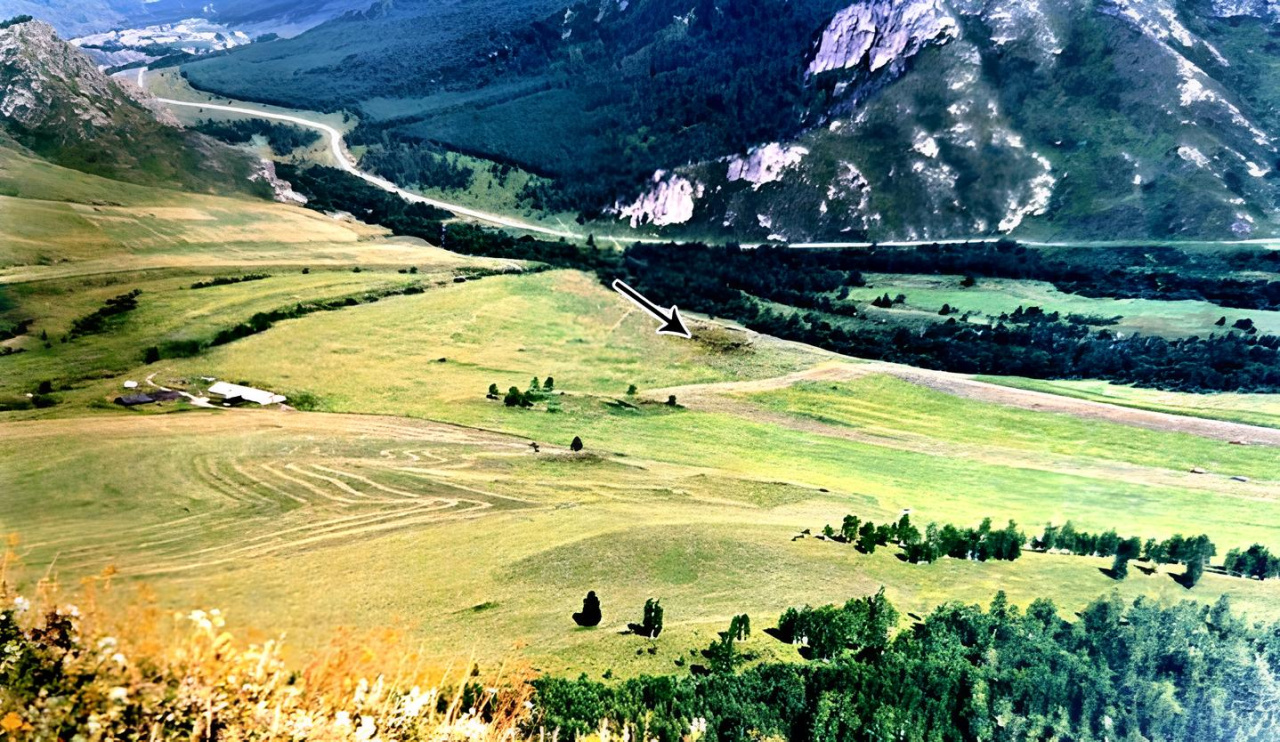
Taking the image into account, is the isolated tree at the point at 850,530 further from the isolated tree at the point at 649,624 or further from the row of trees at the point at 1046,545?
the isolated tree at the point at 649,624

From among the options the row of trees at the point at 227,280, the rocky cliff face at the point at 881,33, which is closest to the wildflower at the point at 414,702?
the row of trees at the point at 227,280

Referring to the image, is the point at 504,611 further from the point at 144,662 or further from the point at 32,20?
the point at 32,20

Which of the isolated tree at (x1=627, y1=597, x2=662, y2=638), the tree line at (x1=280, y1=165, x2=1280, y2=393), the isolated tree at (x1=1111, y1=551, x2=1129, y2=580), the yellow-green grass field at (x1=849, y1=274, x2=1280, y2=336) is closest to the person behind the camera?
the isolated tree at (x1=627, y1=597, x2=662, y2=638)

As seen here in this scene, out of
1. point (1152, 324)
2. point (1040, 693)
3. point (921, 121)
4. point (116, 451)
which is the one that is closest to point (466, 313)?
point (116, 451)

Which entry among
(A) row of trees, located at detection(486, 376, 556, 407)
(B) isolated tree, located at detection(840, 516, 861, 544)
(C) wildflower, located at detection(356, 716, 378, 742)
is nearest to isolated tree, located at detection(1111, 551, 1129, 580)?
(B) isolated tree, located at detection(840, 516, 861, 544)

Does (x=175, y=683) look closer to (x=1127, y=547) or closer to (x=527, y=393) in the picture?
(x=527, y=393)

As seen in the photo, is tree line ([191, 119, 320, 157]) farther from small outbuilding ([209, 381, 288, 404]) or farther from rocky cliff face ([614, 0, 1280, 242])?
rocky cliff face ([614, 0, 1280, 242])
